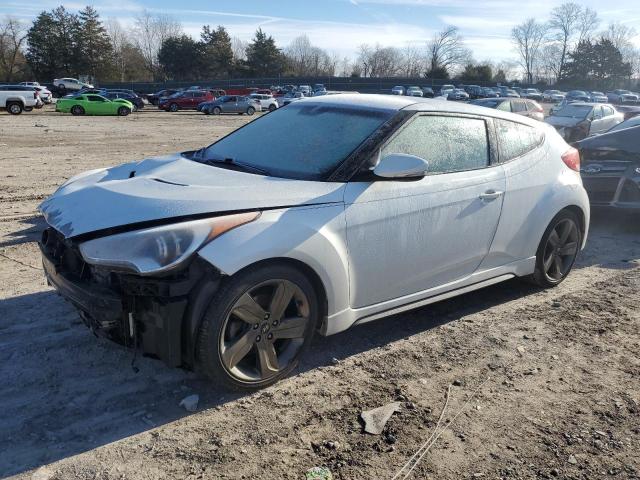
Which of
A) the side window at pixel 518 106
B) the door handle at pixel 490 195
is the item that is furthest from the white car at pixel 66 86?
the door handle at pixel 490 195

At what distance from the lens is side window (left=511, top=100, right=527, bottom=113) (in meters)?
19.7

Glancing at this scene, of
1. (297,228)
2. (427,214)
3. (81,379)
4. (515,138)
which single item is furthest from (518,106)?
(81,379)

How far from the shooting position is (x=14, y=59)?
93.8 m

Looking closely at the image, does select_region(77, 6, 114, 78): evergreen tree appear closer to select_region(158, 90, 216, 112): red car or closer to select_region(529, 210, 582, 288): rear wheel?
select_region(158, 90, 216, 112): red car

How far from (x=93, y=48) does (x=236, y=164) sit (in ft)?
299

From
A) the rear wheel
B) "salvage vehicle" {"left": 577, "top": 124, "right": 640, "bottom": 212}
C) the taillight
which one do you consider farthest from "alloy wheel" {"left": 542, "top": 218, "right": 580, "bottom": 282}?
"salvage vehicle" {"left": 577, "top": 124, "right": 640, "bottom": 212}

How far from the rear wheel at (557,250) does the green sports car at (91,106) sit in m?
36.2

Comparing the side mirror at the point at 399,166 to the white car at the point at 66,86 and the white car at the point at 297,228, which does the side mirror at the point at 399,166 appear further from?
the white car at the point at 66,86

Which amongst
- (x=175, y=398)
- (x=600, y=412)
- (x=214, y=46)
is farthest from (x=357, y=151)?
(x=214, y=46)

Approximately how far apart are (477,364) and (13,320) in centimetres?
334

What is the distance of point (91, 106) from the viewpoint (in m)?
36.8

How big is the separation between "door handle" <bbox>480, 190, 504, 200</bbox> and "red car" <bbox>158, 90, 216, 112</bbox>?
44200mm

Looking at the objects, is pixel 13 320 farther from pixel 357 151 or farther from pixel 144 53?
pixel 144 53

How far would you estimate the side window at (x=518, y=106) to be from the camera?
19678mm
